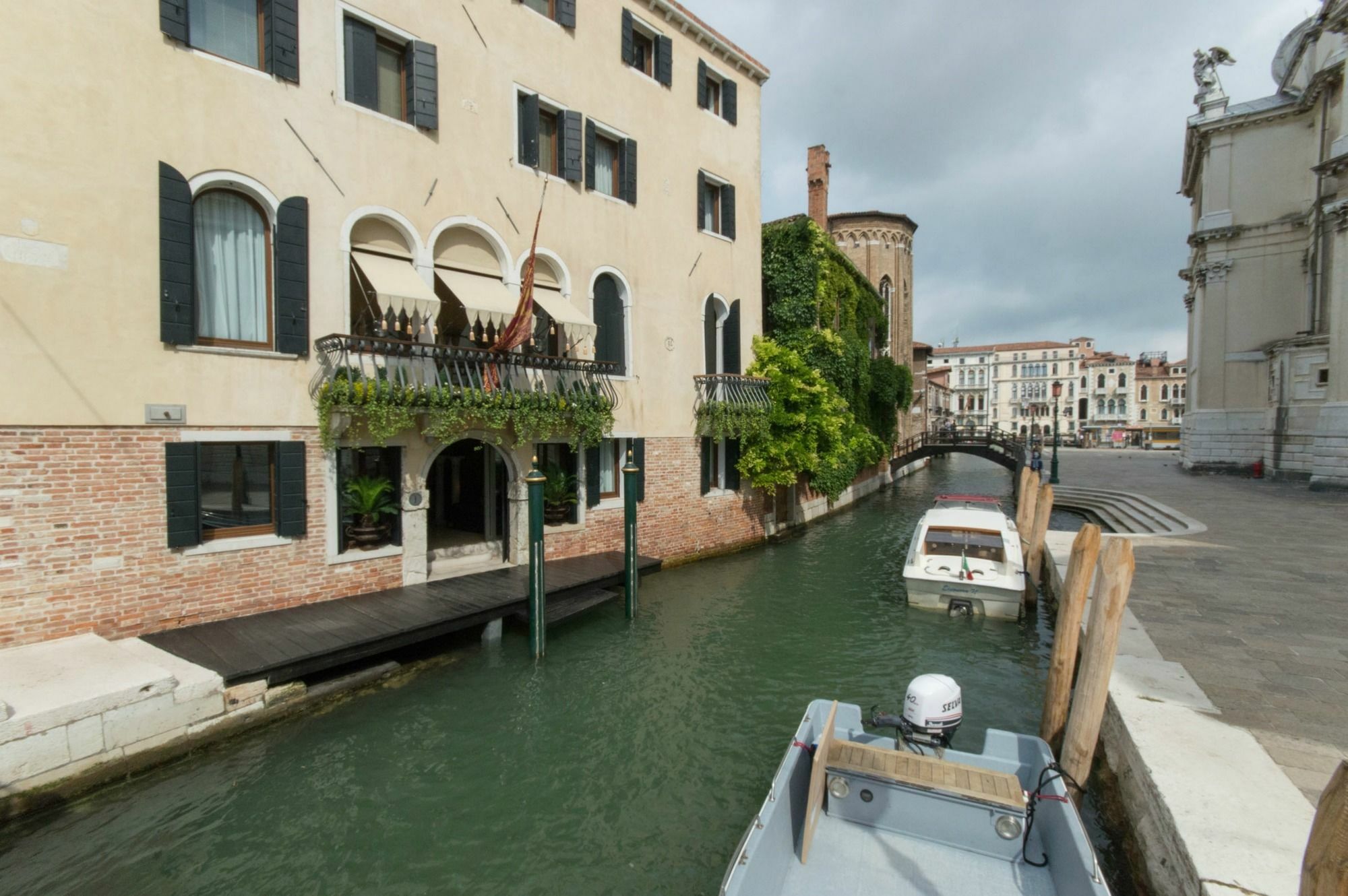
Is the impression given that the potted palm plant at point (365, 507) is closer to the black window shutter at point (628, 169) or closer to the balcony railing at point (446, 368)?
the balcony railing at point (446, 368)

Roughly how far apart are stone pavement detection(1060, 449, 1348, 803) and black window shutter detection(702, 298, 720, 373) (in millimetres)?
9013

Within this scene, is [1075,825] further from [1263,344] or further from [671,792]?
[1263,344]

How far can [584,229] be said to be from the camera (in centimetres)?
1232

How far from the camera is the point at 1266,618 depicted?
769cm

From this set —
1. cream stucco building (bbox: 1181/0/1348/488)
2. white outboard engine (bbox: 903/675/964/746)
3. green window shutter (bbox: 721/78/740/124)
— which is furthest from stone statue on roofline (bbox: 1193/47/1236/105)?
white outboard engine (bbox: 903/675/964/746)

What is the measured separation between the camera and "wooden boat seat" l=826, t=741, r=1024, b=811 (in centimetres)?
475

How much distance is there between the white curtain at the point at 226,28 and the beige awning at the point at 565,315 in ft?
15.6

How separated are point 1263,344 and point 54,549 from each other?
36.1m

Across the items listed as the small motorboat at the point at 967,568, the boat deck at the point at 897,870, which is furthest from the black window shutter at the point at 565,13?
the boat deck at the point at 897,870

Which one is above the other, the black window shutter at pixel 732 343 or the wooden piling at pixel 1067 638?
the black window shutter at pixel 732 343

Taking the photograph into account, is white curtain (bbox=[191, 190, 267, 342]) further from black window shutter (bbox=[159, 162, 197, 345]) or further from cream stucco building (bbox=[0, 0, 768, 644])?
black window shutter (bbox=[159, 162, 197, 345])

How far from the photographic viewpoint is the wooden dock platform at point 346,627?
6914 mm

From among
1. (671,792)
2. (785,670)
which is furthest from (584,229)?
(671,792)

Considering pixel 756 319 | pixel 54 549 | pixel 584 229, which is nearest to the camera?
pixel 54 549
